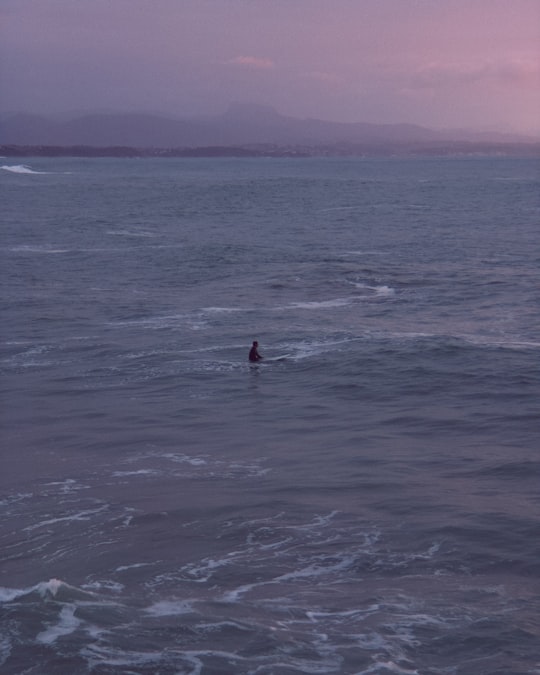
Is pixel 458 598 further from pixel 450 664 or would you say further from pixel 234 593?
pixel 234 593

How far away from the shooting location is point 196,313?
37219mm

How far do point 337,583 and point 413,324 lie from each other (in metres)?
20.8

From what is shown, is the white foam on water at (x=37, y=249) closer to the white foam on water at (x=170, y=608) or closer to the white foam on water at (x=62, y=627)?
the white foam on water at (x=170, y=608)

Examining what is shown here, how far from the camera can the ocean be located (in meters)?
13.0

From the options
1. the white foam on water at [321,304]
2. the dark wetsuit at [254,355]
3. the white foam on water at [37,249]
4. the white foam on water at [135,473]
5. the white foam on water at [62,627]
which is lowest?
the white foam on water at [62,627]

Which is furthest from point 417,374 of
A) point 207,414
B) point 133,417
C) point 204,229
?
point 204,229

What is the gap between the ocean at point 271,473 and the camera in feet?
42.7

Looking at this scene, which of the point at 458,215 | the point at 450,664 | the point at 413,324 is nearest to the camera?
the point at 450,664

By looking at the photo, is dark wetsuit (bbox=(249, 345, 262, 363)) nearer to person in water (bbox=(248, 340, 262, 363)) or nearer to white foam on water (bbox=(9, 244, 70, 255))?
person in water (bbox=(248, 340, 262, 363))

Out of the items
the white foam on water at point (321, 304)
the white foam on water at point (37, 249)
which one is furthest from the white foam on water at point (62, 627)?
the white foam on water at point (37, 249)

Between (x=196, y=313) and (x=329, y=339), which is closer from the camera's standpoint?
(x=329, y=339)

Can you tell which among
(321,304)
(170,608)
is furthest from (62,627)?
(321,304)

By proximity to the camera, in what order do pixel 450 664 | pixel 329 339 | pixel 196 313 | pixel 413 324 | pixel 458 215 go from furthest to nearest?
pixel 458 215 < pixel 196 313 < pixel 413 324 < pixel 329 339 < pixel 450 664

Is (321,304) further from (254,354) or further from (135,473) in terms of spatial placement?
(135,473)
